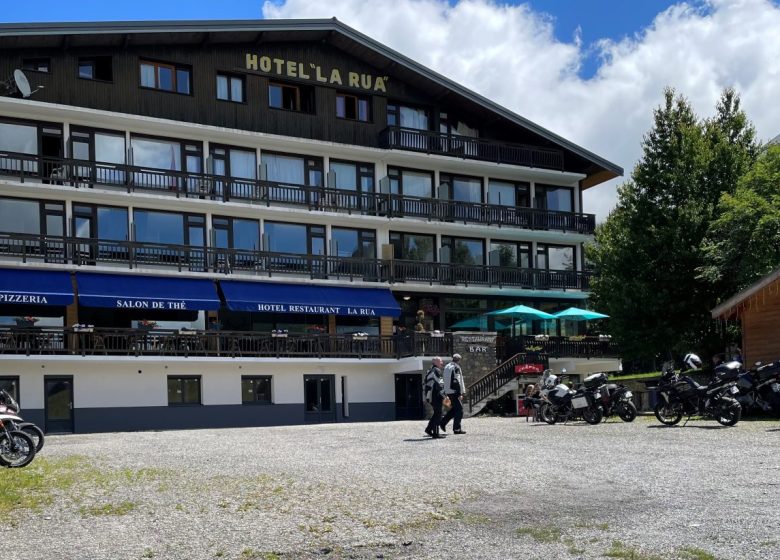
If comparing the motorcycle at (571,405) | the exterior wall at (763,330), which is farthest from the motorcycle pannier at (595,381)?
the exterior wall at (763,330)

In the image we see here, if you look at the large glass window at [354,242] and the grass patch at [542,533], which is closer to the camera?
the grass patch at [542,533]

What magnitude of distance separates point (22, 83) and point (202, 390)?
40.3 ft

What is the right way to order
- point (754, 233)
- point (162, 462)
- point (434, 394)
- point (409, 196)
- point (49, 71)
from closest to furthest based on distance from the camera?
point (162, 462), point (434, 394), point (754, 233), point (49, 71), point (409, 196)

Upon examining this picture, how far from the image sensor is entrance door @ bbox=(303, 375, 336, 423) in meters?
39.0

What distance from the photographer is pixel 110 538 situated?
981 centimetres

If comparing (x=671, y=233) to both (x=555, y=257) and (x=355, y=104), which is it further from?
(x=355, y=104)

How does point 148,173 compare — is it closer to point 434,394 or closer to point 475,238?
point 475,238

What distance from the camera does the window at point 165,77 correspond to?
37844 millimetres

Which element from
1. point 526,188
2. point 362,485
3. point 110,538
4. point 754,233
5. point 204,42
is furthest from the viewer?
point 526,188

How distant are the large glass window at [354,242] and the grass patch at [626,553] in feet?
109

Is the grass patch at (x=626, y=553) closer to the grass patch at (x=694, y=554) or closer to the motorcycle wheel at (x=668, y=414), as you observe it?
the grass patch at (x=694, y=554)

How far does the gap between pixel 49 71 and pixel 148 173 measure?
489cm

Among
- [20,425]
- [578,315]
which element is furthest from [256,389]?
[20,425]

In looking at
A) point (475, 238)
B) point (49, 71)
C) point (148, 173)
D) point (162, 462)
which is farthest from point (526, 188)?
point (162, 462)
